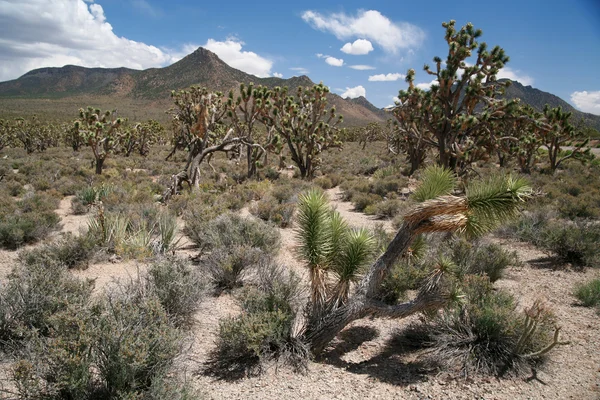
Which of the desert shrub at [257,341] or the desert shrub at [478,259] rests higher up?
the desert shrub at [478,259]

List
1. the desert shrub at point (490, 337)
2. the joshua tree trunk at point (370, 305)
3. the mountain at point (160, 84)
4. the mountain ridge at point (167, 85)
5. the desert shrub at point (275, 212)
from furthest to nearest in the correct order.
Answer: the mountain ridge at point (167, 85) → the mountain at point (160, 84) → the desert shrub at point (275, 212) → the joshua tree trunk at point (370, 305) → the desert shrub at point (490, 337)

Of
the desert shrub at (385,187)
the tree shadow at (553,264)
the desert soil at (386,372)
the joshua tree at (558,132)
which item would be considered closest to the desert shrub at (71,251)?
the desert soil at (386,372)

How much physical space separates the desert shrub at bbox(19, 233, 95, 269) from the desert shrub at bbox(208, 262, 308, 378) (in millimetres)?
4214

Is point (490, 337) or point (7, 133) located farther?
point (7, 133)

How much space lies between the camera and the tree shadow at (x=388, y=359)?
4.64 m

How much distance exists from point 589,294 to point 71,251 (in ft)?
32.8

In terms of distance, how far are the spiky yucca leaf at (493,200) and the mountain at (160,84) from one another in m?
94.9

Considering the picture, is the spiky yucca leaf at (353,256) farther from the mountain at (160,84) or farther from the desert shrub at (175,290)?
the mountain at (160,84)

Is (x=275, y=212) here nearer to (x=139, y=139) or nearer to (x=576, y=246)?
(x=576, y=246)

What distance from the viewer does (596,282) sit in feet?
22.2

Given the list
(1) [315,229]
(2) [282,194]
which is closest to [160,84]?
(2) [282,194]

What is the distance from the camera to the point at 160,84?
122 m

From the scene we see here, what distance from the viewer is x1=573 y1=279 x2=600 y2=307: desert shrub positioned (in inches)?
255

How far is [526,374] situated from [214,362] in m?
3.96
